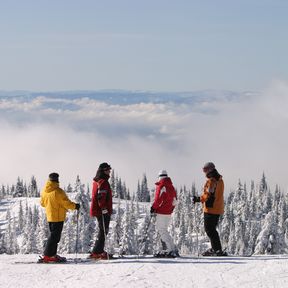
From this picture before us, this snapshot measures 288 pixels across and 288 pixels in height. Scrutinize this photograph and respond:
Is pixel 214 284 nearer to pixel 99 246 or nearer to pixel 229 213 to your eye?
pixel 99 246

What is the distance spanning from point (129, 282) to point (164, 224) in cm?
409

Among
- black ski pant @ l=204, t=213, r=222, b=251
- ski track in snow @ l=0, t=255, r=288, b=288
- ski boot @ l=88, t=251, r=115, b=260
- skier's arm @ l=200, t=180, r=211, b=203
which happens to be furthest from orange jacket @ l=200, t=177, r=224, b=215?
ski boot @ l=88, t=251, r=115, b=260

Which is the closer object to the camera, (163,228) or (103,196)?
(103,196)

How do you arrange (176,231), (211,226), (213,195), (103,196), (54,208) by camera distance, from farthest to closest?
(176,231) → (211,226) → (213,195) → (103,196) → (54,208)

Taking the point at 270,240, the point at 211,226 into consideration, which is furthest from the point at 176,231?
the point at 211,226

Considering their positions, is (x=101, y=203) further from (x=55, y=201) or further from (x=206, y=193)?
(x=206, y=193)

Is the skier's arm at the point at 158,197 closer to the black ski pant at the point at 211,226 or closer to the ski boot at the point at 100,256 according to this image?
the black ski pant at the point at 211,226

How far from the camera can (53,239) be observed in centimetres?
1753

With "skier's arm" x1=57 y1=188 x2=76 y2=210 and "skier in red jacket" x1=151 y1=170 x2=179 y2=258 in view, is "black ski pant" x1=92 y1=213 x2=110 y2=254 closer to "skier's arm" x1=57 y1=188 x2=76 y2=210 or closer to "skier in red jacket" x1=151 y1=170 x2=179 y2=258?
"skier's arm" x1=57 y1=188 x2=76 y2=210

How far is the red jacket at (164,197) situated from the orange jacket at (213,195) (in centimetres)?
127

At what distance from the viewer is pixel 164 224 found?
17812 millimetres

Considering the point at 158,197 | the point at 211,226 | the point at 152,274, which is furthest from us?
the point at 211,226

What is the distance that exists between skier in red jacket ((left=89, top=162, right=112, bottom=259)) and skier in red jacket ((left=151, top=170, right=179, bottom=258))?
56.7 inches

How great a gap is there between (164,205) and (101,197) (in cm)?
194
